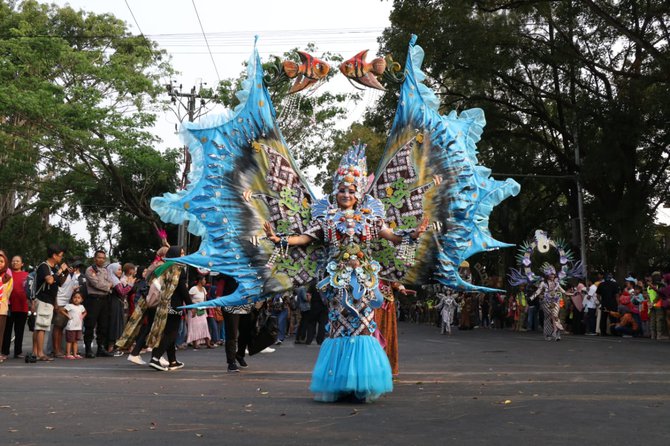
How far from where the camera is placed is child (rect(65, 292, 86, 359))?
15969 millimetres

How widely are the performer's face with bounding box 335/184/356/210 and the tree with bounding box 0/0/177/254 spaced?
78.1ft

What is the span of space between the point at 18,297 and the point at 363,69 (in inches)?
294

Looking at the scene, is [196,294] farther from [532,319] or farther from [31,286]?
[532,319]

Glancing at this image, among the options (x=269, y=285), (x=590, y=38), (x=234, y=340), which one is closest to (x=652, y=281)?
(x=590, y=38)

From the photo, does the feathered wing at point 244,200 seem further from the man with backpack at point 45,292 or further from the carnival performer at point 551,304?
the carnival performer at point 551,304

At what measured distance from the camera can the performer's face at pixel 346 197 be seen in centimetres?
986

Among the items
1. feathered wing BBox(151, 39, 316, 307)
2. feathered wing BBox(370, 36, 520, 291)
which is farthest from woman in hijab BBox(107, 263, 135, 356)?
feathered wing BBox(370, 36, 520, 291)

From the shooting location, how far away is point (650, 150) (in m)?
31.8

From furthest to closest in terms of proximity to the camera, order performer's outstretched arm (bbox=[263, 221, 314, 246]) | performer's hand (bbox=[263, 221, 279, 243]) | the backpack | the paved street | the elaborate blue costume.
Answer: the backpack, the elaborate blue costume, performer's outstretched arm (bbox=[263, 221, 314, 246]), performer's hand (bbox=[263, 221, 279, 243]), the paved street

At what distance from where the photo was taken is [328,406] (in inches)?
345

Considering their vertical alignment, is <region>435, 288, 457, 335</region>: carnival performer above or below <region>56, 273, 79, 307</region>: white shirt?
above

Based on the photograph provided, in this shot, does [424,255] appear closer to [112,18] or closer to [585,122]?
[585,122]

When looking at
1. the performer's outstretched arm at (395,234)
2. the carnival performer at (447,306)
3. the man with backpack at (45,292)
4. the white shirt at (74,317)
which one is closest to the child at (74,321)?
the white shirt at (74,317)

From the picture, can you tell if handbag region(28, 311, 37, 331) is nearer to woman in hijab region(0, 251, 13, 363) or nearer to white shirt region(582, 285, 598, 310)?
woman in hijab region(0, 251, 13, 363)
